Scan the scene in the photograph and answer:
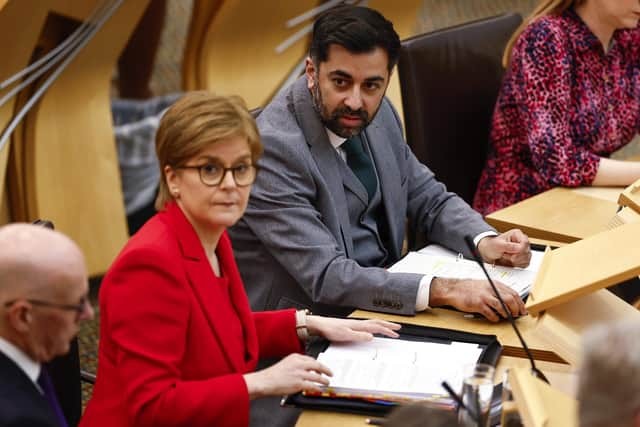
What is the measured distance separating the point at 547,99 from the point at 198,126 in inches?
61.2

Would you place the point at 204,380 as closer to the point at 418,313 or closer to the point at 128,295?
the point at 128,295

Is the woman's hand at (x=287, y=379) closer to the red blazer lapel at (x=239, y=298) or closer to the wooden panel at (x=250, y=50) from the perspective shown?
the red blazer lapel at (x=239, y=298)

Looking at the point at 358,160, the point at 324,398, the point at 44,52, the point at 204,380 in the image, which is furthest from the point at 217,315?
the point at 44,52

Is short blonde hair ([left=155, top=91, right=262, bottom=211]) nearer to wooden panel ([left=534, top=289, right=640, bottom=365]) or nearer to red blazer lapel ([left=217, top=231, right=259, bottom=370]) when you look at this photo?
red blazer lapel ([left=217, top=231, right=259, bottom=370])

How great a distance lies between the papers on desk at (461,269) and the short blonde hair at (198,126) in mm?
650

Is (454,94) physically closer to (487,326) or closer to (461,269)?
(461,269)

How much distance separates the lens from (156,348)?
64.2 inches

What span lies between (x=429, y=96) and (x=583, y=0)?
1.82 feet

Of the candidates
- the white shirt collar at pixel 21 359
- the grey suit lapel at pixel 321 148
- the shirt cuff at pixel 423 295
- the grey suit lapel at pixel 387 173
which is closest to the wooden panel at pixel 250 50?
the grey suit lapel at pixel 387 173

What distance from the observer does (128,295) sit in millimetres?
1627

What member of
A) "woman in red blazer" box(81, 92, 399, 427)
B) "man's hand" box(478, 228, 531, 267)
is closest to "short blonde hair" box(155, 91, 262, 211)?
"woman in red blazer" box(81, 92, 399, 427)

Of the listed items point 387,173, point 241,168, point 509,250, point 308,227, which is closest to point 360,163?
point 387,173

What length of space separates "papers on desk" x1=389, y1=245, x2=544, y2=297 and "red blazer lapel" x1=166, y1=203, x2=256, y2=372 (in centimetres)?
56

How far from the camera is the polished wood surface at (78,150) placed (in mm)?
3582
